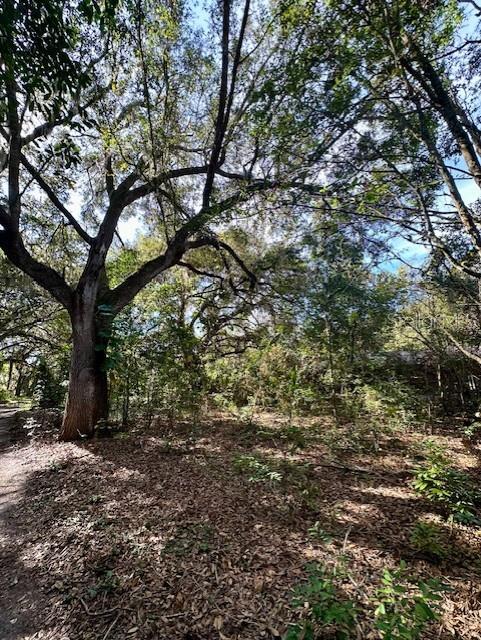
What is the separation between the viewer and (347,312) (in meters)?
4.84

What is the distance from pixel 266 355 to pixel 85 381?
308 cm

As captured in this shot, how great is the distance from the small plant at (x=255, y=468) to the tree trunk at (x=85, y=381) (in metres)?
2.63

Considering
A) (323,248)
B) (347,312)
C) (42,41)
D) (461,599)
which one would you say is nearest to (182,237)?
(323,248)

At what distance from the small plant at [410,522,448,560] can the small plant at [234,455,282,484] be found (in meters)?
1.27

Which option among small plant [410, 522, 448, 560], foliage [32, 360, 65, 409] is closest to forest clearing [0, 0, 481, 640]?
small plant [410, 522, 448, 560]

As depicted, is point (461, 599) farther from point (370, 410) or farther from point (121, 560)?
point (370, 410)

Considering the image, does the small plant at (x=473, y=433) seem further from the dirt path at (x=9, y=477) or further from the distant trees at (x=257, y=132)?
the dirt path at (x=9, y=477)

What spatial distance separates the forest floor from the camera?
5.95 feet

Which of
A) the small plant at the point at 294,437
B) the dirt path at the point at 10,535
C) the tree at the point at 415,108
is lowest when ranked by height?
the dirt path at the point at 10,535

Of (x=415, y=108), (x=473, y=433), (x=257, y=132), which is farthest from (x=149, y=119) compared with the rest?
(x=473, y=433)

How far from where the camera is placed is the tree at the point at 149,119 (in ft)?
7.53

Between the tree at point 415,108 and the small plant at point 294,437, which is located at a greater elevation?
the tree at point 415,108

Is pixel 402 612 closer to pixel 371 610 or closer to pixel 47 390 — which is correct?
pixel 371 610

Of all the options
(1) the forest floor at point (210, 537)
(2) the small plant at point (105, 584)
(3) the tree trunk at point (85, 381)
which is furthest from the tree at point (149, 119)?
(2) the small plant at point (105, 584)
